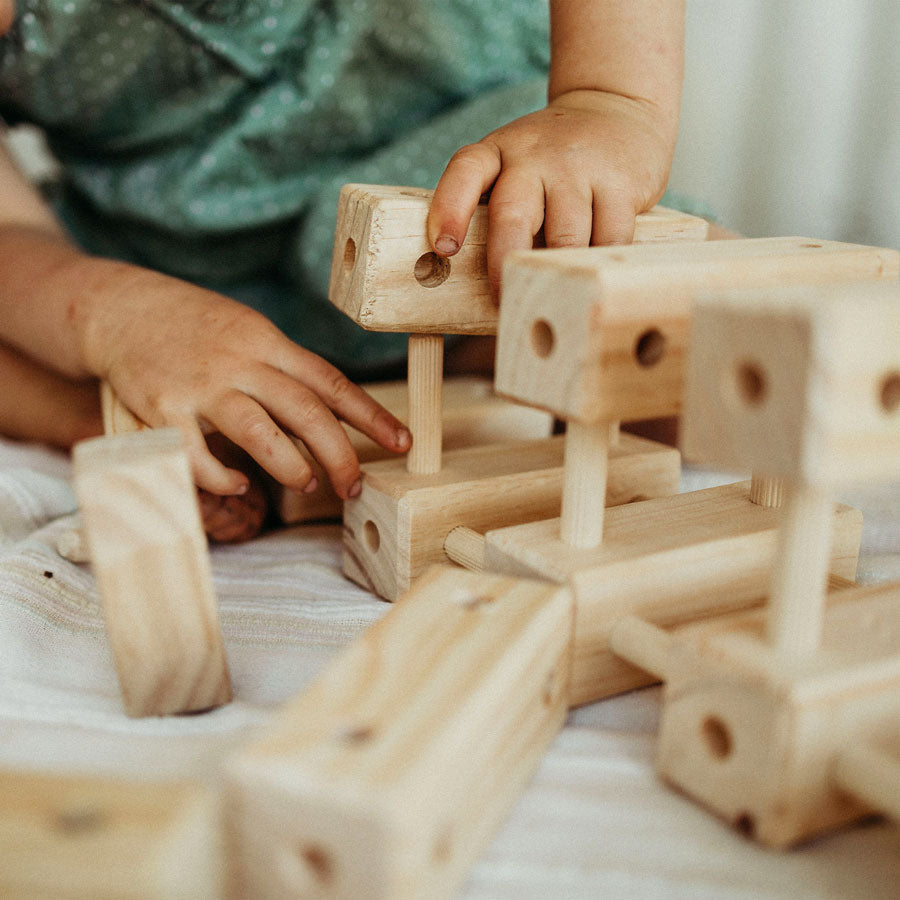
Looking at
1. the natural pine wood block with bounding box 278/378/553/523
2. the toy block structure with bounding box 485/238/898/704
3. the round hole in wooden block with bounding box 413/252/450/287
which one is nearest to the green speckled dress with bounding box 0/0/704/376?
the natural pine wood block with bounding box 278/378/553/523

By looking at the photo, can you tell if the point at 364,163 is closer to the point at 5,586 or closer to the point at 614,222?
the point at 614,222

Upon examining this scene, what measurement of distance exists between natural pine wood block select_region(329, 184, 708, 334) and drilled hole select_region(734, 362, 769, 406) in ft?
0.72

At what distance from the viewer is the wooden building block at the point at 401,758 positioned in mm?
283

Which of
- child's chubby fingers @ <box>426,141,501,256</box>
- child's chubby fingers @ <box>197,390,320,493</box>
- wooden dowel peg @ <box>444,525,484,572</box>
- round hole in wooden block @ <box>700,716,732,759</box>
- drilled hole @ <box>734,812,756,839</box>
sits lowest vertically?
drilled hole @ <box>734,812,756,839</box>

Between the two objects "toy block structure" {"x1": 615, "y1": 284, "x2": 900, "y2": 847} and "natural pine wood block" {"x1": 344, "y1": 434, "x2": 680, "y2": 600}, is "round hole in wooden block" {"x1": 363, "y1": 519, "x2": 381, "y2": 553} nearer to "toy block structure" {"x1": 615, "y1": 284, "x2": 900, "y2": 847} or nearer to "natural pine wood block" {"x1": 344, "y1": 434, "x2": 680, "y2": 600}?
"natural pine wood block" {"x1": 344, "y1": 434, "x2": 680, "y2": 600}

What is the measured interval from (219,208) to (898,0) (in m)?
0.71

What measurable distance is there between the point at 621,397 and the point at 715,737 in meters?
0.14

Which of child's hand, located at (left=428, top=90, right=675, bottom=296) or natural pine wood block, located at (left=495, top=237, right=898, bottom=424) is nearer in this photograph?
natural pine wood block, located at (left=495, top=237, right=898, bottom=424)

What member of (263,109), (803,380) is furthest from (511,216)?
(263,109)

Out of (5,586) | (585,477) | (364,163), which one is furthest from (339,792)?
(364,163)

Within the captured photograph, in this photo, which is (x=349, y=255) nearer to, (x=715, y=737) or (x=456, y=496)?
(x=456, y=496)

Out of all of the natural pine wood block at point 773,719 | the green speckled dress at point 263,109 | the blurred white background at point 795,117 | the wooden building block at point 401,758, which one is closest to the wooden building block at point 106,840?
the wooden building block at point 401,758

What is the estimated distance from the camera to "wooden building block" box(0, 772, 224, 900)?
0.27 meters

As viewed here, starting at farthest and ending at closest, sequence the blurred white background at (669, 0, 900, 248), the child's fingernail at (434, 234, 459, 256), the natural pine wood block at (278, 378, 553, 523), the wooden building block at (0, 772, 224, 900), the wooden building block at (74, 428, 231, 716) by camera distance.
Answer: the blurred white background at (669, 0, 900, 248), the natural pine wood block at (278, 378, 553, 523), the child's fingernail at (434, 234, 459, 256), the wooden building block at (74, 428, 231, 716), the wooden building block at (0, 772, 224, 900)
